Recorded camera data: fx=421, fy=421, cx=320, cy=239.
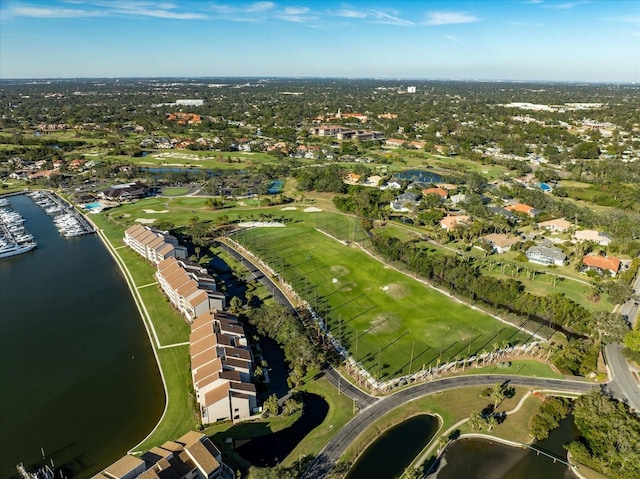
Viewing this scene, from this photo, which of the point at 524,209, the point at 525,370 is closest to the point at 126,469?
the point at 525,370

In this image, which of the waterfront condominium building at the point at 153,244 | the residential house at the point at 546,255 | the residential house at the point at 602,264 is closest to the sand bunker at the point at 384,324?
the residential house at the point at 546,255

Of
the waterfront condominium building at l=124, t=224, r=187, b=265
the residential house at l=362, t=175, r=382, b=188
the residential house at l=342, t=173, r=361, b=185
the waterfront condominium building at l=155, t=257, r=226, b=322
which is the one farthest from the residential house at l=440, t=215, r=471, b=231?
the waterfront condominium building at l=124, t=224, r=187, b=265

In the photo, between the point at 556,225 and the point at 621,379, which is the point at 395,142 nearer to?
the point at 556,225

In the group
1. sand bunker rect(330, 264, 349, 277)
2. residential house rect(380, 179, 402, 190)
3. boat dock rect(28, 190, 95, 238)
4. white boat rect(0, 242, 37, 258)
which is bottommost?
white boat rect(0, 242, 37, 258)

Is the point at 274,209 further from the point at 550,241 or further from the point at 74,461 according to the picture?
the point at 74,461

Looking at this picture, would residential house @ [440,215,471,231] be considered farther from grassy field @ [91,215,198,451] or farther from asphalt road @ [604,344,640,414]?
grassy field @ [91,215,198,451]

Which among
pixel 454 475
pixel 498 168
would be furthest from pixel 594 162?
pixel 454 475

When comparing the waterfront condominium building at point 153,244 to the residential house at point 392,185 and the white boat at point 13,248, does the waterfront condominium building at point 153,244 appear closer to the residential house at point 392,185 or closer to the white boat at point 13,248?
the white boat at point 13,248
